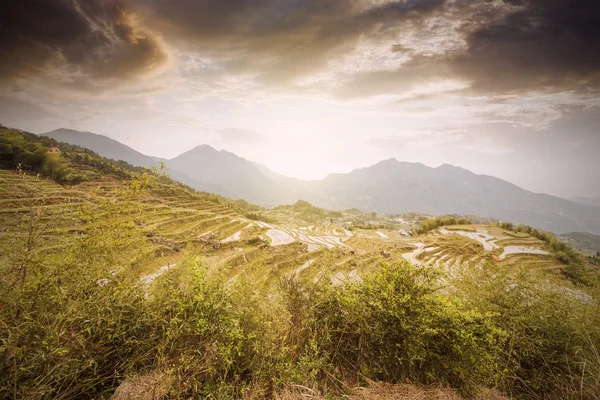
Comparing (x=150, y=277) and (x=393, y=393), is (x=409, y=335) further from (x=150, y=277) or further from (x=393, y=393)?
(x=150, y=277)

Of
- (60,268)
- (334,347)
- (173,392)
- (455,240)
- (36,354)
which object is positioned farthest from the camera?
(455,240)

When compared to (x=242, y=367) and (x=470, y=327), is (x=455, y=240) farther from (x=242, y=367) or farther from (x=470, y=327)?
(x=242, y=367)

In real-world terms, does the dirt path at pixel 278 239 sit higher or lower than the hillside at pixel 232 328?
lower

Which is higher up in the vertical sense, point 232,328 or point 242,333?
point 232,328

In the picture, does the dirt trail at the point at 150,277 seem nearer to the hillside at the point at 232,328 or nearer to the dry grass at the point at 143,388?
the hillside at the point at 232,328

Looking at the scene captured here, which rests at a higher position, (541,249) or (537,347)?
(537,347)

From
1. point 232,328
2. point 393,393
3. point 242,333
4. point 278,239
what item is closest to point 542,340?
point 393,393

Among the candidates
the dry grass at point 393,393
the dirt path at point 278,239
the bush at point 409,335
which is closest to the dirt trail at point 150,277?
the dry grass at point 393,393

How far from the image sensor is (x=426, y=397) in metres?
3.75

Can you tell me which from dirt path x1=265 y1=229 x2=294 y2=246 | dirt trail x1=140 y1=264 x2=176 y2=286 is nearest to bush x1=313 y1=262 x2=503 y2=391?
dirt trail x1=140 y1=264 x2=176 y2=286

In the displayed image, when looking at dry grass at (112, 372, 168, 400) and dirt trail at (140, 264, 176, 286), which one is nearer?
dry grass at (112, 372, 168, 400)

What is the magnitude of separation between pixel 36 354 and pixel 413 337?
251 inches

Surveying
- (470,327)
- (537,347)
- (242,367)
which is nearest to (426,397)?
(470,327)

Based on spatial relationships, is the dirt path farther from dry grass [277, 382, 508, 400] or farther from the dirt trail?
dry grass [277, 382, 508, 400]
